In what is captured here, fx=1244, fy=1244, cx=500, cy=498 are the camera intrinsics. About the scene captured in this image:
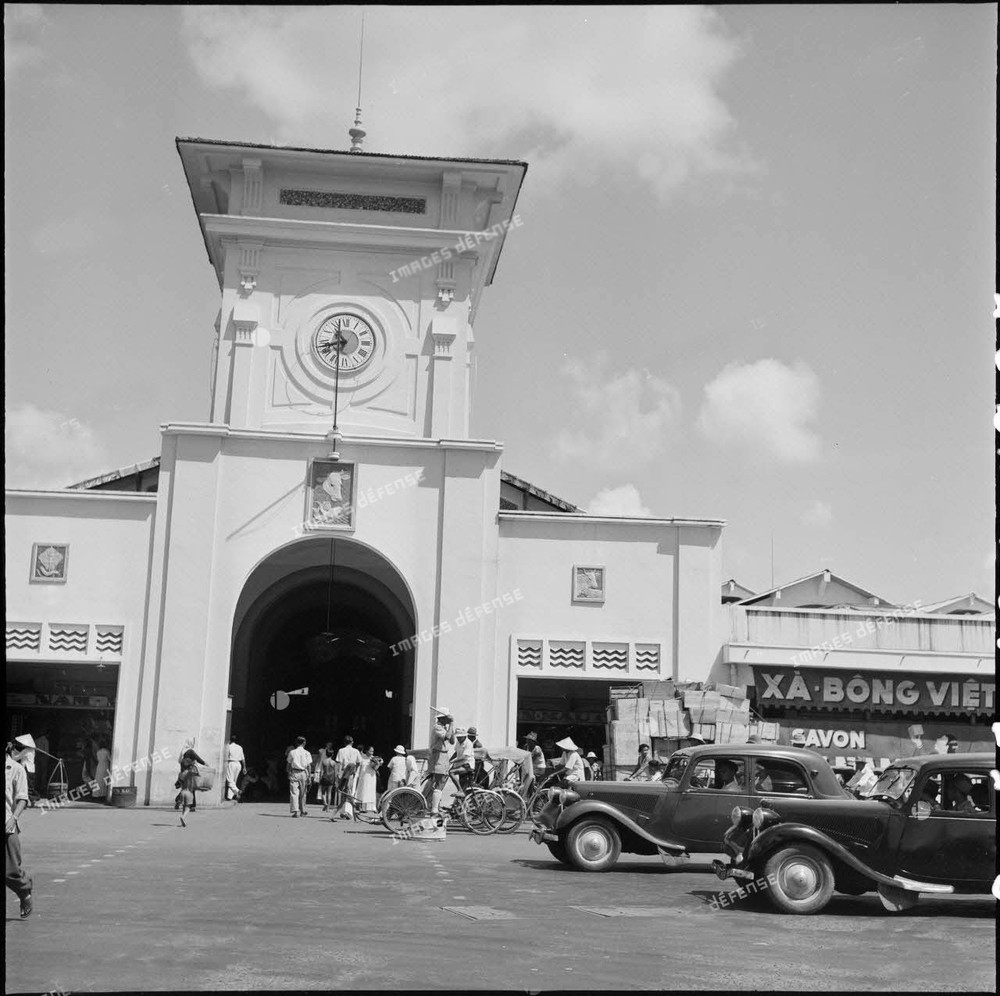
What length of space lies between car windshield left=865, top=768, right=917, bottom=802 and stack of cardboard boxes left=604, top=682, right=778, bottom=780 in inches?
418

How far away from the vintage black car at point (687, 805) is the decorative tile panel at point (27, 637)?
14.6m

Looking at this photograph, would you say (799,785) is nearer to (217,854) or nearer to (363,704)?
(217,854)

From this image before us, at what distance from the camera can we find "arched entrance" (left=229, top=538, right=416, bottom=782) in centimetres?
2980

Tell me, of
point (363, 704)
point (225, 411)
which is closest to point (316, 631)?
point (363, 704)

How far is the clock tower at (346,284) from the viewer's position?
27.9 m

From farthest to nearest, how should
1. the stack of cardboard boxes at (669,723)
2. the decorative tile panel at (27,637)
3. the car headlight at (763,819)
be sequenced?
1. the decorative tile panel at (27,637)
2. the stack of cardboard boxes at (669,723)
3. the car headlight at (763,819)

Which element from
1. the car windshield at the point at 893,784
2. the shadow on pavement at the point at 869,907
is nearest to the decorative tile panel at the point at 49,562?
the shadow on pavement at the point at 869,907

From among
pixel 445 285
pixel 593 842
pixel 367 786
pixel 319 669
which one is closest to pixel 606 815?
pixel 593 842

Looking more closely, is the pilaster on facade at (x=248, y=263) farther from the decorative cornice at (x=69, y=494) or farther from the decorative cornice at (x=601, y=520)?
the decorative cornice at (x=601, y=520)

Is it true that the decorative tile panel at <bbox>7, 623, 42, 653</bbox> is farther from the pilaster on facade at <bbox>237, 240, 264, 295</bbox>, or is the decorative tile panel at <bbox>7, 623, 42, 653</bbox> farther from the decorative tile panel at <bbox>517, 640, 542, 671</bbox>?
the decorative tile panel at <bbox>517, 640, 542, 671</bbox>

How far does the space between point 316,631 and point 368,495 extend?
12.5 metres

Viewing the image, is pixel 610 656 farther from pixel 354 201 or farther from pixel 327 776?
pixel 354 201

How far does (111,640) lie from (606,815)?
14.6 m

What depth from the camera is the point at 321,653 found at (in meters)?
33.6
